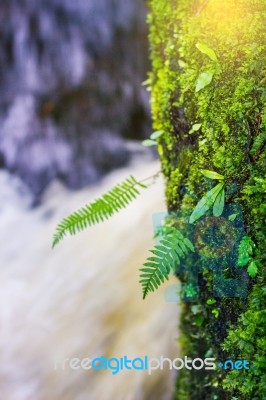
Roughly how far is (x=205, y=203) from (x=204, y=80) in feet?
1.82

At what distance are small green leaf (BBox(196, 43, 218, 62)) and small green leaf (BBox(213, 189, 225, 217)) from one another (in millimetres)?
592

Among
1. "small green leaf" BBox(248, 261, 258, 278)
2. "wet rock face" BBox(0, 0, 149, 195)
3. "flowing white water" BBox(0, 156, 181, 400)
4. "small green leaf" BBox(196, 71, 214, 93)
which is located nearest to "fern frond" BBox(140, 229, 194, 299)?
"small green leaf" BBox(248, 261, 258, 278)

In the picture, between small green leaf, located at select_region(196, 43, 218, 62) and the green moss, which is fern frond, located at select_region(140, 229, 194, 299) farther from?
small green leaf, located at select_region(196, 43, 218, 62)

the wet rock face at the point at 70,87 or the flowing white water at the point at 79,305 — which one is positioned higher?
the wet rock face at the point at 70,87

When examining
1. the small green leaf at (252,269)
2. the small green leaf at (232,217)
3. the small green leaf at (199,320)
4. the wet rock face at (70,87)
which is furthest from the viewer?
the wet rock face at (70,87)

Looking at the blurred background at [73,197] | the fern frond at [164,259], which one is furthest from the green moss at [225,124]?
the blurred background at [73,197]

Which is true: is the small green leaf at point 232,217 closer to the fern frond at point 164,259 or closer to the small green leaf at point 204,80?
the fern frond at point 164,259

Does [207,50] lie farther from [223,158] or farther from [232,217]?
[232,217]

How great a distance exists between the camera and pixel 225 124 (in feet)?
5.63

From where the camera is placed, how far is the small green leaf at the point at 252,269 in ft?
5.15

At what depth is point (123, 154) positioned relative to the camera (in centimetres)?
622

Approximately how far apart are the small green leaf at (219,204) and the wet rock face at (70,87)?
4.54 m

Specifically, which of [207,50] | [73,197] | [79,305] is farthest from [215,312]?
[73,197]

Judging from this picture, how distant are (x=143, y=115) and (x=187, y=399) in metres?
4.60
